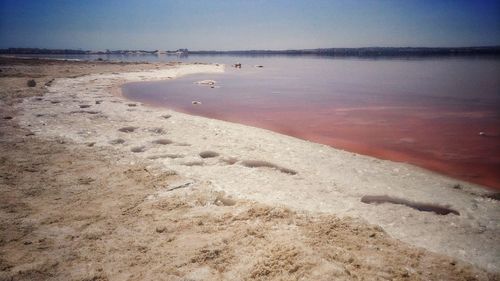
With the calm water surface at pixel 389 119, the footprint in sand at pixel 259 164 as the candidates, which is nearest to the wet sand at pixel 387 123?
the calm water surface at pixel 389 119

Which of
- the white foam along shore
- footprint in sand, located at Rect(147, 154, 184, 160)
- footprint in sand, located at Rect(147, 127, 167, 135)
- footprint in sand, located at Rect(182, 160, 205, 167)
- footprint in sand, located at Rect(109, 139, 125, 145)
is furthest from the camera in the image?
footprint in sand, located at Rect(147, 127, 167, 135)

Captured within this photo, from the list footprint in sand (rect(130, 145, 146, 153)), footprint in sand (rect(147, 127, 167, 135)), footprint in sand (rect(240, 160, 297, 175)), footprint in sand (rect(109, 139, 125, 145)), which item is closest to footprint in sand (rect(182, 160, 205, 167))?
footprint in sand (rect(240, 160, 297, 175))

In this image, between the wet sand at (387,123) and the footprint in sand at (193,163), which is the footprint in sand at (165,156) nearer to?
the footprint in sand at (193,163)

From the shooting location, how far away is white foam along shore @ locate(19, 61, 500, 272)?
420 centimetres

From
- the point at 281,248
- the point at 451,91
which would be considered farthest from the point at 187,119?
the point at 451,91

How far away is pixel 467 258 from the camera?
3604 mm

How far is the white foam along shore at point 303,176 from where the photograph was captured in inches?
165

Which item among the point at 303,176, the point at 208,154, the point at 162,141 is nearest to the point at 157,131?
the point at 162,141

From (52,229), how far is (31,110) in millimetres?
9250

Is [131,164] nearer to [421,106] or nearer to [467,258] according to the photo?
[467,258]

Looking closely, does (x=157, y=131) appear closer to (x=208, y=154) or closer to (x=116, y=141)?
(x=116, y=141)

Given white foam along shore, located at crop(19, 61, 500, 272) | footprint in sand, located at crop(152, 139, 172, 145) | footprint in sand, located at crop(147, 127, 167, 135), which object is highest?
footprint in sand, located at crop(147, 127, 167, 135)

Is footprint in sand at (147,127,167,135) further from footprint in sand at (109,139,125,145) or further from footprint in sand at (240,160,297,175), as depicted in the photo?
footprint in sand at (240,160,297,175)

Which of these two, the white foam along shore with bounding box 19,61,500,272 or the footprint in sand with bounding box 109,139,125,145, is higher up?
the footprint in sand with bounding box 109,139,125,145
